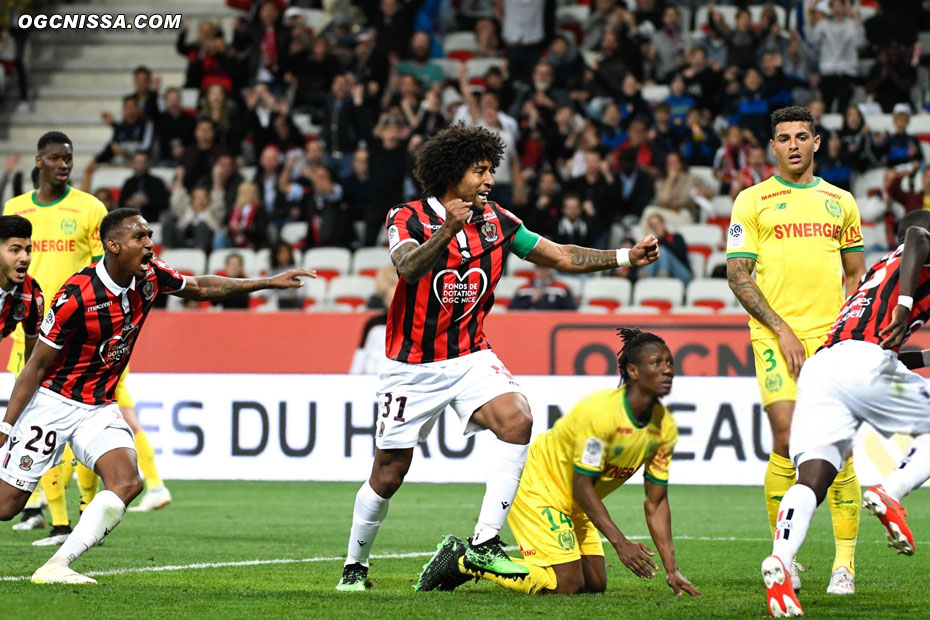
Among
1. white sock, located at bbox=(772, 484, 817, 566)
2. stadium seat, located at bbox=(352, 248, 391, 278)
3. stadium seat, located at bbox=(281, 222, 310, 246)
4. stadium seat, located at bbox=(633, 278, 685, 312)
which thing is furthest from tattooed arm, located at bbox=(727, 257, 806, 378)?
stadium seat, located at bbox=(281, 222, 310, 246)

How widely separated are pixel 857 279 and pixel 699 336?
6.97m

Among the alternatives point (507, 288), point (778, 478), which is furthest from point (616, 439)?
point (507, 288)

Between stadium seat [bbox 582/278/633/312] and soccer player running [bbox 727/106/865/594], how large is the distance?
8.94m

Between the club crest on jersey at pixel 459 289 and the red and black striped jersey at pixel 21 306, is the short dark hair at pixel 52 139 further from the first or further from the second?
the club crest on jersey at pixel 459 289

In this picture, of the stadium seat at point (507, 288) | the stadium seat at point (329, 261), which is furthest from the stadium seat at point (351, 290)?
the stadium seat at point (507, 288)

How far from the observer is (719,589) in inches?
278

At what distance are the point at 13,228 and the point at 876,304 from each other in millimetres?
4838

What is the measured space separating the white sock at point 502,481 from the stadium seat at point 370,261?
10.9 meters

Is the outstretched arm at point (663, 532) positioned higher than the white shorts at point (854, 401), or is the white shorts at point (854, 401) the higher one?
the white shorts at point (854, 401)

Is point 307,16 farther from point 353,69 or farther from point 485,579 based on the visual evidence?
point 485,579

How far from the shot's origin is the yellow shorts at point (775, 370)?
7.27m

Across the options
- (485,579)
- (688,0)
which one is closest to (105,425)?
(485,579)

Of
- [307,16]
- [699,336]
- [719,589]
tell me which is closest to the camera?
[719,589]

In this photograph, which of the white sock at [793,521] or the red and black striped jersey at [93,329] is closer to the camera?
the white sock at [793,521]
